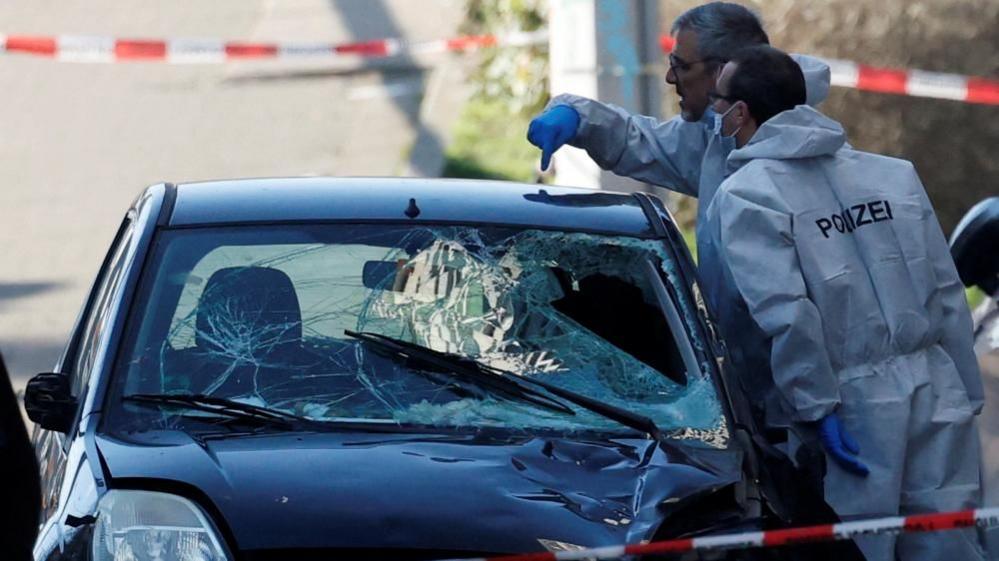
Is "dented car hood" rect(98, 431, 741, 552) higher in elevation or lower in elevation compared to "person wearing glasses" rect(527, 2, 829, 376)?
lower

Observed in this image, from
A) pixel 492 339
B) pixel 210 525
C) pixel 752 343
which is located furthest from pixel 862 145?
pixel 210 525

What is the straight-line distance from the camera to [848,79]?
28.7 feet

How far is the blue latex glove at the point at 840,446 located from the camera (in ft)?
13.9

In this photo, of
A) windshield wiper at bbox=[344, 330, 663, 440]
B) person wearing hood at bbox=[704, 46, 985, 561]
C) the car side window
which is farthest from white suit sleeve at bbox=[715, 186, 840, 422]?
the car side window

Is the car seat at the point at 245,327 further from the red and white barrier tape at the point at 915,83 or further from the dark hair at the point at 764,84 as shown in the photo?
the red and white barrier tape at the point at 915,83

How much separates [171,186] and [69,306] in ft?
16.4

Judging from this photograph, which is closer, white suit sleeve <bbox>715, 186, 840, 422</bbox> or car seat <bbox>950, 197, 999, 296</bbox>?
white suit sleeve <bbox>715, 186, 840, 422</bbox>

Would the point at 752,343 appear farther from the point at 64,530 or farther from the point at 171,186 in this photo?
the point at 64,530

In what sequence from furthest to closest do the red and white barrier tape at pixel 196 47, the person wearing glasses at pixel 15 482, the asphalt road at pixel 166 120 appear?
the red and white barrier tape at pixel 196 47
the asphalt road at pixel 166 120
the person wearing glasses at pixel 15 482

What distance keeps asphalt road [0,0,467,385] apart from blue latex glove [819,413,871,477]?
189 inches

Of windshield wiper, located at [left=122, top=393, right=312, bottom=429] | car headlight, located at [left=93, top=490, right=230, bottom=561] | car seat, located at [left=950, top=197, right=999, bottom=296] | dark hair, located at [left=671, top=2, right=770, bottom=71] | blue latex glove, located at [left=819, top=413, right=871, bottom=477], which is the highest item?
dark hair, located at [left=671, top=2, right=770, bottom=71]

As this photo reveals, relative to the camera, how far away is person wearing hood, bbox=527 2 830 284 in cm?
509

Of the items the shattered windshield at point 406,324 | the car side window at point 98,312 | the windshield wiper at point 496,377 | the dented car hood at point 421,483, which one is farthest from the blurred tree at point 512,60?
the dented car hood at point 421,483

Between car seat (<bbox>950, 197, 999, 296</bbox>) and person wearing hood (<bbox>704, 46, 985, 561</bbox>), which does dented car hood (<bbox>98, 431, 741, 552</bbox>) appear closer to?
person wearing hood (<bbox>704, 46, 985, 561</bbox>)
